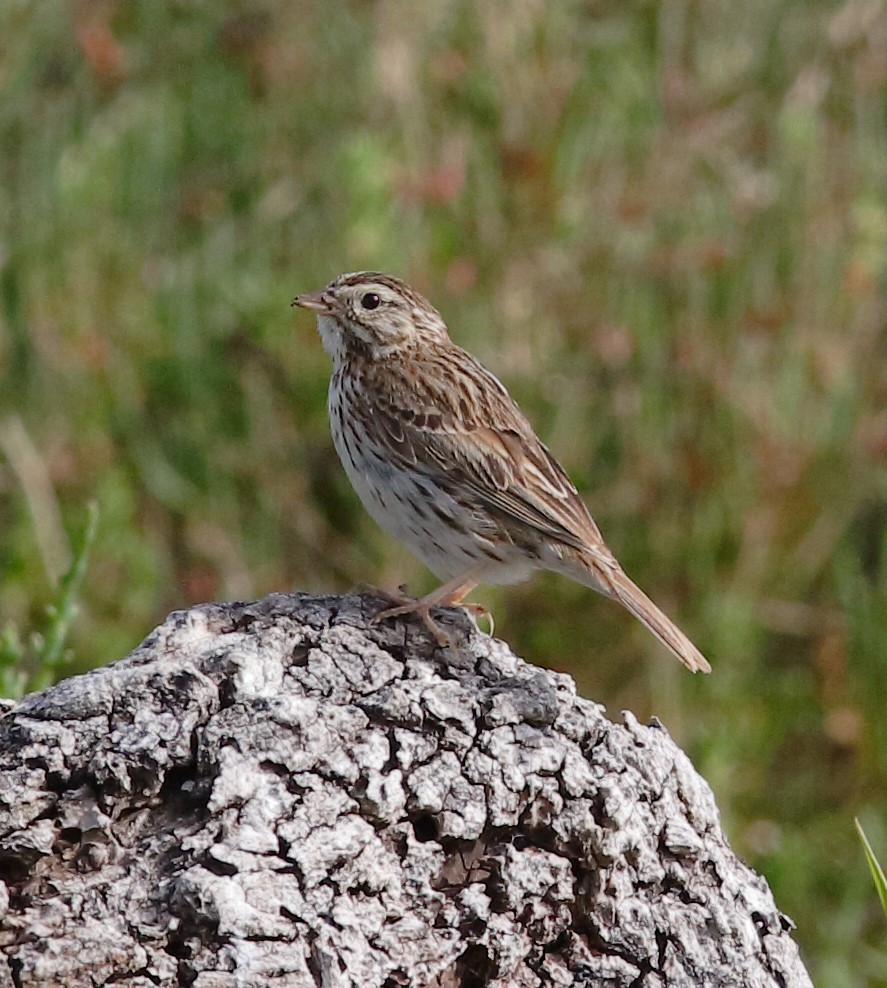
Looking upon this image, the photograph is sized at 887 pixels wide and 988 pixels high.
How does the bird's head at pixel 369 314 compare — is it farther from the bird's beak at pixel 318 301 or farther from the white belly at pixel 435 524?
the white belly at pixel 435 524

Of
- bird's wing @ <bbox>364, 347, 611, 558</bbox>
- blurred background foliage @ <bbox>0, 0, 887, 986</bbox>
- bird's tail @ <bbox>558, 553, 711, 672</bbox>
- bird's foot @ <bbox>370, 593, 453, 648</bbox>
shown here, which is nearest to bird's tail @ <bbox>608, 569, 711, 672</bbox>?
bird's tail @ <bbox>558, 553, 711, 672</bbox>

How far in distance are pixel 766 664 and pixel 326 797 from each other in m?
4.44

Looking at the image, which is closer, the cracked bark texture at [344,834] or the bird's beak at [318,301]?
the cracked bark texture at [344,834]

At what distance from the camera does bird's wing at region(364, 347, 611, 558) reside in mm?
4535

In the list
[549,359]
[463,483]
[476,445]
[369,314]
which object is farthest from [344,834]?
[549,359]

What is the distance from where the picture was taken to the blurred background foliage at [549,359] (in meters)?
6.70

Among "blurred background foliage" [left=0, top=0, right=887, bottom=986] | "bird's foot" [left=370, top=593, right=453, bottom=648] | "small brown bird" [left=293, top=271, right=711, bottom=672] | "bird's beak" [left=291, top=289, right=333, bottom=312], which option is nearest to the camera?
"bird's foot" [left=370, top=593, right=453, bottom=648]

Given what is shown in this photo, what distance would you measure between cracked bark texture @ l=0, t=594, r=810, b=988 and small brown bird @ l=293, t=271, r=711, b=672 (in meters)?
1.11

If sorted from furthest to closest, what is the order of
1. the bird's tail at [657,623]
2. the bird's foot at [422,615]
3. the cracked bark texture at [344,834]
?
the bird's tail at [657,623] → the bird's foot at [422,615] → the cracked bark texture at [344,834]

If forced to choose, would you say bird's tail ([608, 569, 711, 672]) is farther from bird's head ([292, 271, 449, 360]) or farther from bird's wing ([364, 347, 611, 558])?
bird's head ([292, 271, 449, 360])

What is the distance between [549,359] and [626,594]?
8.71 feet

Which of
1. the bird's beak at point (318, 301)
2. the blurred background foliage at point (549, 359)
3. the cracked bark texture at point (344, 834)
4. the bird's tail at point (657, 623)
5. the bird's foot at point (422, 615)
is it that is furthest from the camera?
the blurred background foliage at point (549, 359)

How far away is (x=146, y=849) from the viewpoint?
2779mm

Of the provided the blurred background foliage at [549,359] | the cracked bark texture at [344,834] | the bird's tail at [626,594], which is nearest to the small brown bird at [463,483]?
the bird's tail at [626,594]
